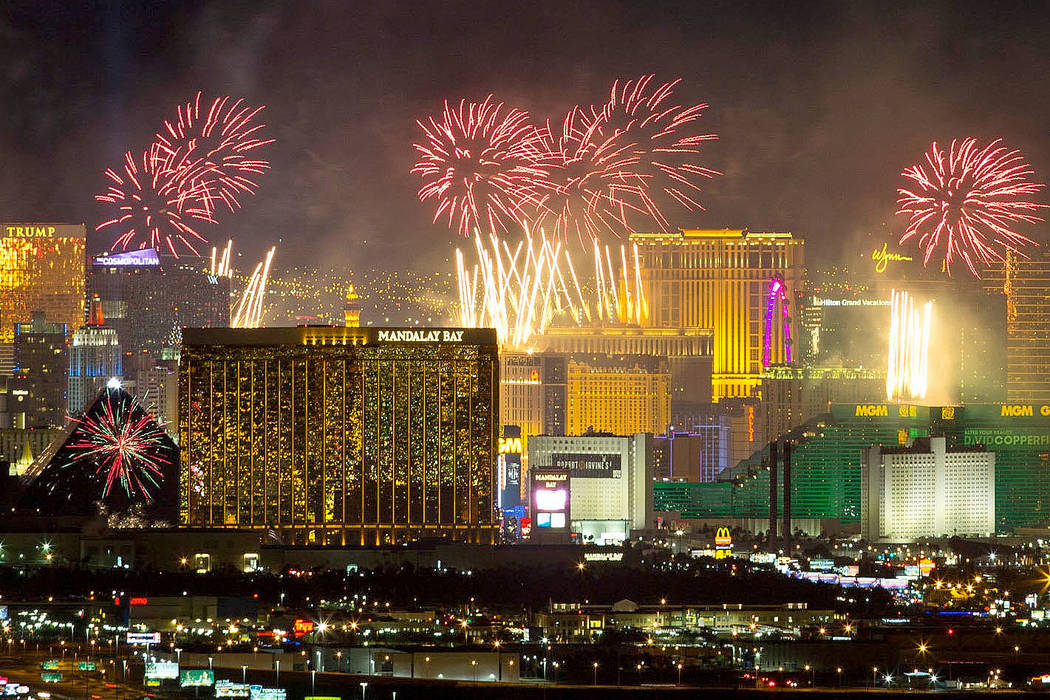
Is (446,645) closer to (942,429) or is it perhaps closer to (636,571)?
(636,571)

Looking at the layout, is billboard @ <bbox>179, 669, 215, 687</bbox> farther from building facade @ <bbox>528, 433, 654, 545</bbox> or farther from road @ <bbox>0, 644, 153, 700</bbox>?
building facade @ <bbox>528, 433, 654, 545</bbox>

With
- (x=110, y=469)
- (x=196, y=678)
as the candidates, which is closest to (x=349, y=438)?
(x=110, y=469)

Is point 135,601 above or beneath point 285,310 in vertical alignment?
beneath

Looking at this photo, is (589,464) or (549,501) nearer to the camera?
(549,501)

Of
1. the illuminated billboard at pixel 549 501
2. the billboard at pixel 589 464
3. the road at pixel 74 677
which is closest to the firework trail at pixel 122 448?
the illuminated billboard at pixel 549 501

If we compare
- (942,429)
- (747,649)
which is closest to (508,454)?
(942,429)

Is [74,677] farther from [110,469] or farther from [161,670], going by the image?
[110,469]
